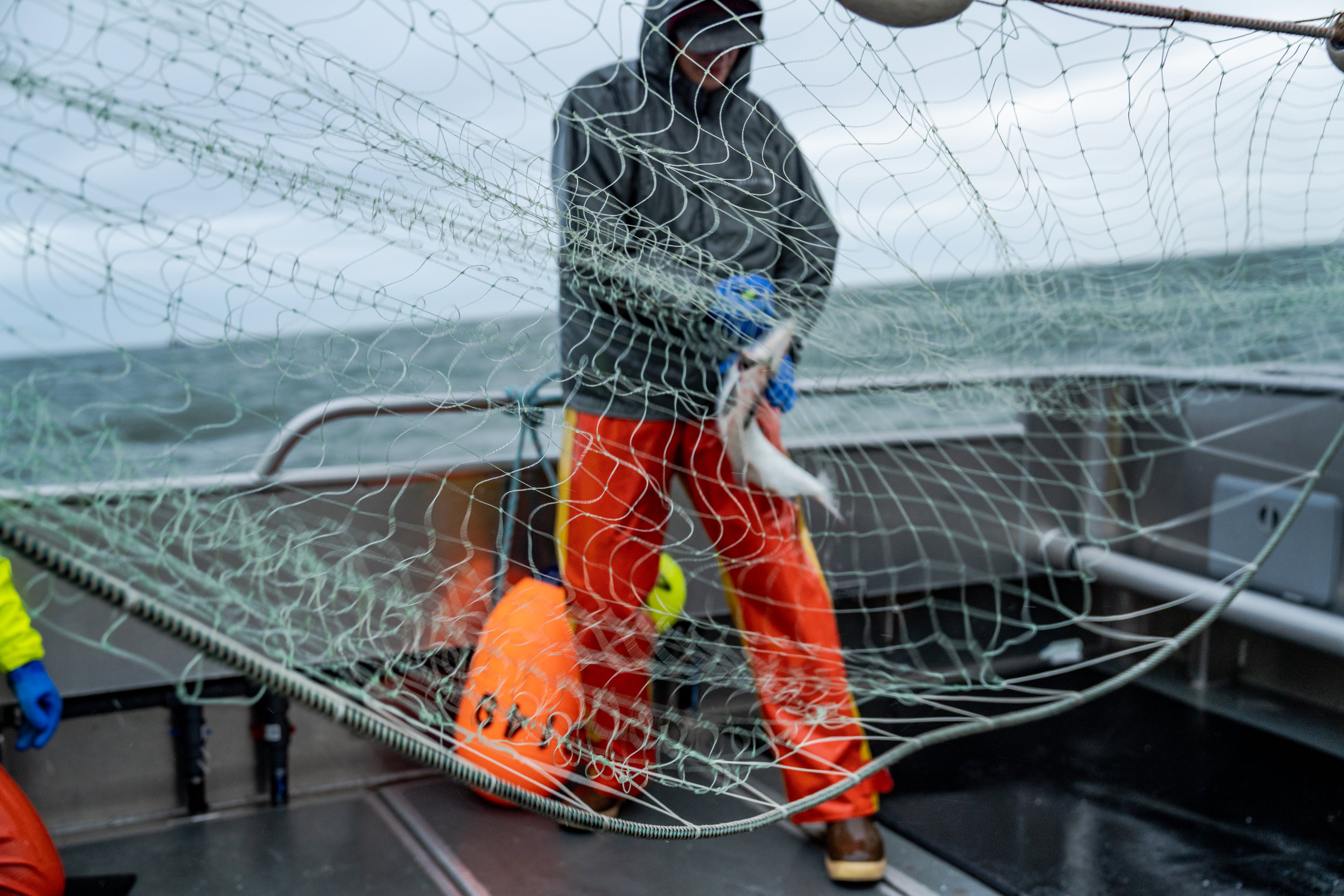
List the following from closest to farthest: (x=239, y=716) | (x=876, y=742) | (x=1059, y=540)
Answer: (x=239, y=716) → (x=876, y=742) → (x=1059, y=540)

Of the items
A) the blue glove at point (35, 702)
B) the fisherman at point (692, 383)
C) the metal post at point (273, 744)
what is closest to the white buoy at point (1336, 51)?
the fisherman at point (692, 383)

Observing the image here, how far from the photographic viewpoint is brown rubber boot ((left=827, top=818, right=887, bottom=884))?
2.14 m

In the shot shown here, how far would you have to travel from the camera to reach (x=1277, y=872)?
220cm

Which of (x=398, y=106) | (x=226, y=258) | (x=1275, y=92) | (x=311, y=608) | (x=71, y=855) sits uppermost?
(x=1275, y=92)

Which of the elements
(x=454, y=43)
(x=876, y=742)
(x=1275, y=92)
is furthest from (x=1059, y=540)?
(x=454, y=43)

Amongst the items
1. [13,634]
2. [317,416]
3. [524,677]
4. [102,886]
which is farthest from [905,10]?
[102,886]

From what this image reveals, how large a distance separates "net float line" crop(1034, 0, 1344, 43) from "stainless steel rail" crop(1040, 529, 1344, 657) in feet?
4.23

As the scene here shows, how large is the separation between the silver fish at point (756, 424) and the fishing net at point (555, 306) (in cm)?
14

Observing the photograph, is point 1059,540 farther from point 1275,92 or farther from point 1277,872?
point 1275,92

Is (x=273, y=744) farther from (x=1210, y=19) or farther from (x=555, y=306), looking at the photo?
(x=1210, y=19)

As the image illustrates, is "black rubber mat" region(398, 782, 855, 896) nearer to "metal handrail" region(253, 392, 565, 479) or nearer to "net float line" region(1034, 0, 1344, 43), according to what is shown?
"metal handrail" region(253, 392, 565, 479)

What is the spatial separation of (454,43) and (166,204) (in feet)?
1.33

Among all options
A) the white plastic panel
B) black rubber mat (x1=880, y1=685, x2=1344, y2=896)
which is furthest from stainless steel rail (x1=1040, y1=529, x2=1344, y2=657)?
black rubber mat (x1=880, y1=685, x2=1344, y2=896)

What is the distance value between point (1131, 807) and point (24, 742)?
7.77ft
